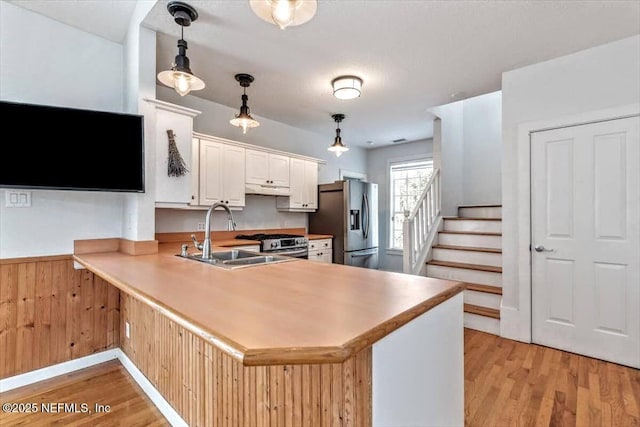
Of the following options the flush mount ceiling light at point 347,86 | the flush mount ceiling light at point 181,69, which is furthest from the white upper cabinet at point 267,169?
the flush mount ceiling light at point 181,69

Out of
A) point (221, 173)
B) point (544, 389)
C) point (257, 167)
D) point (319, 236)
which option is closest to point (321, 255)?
point (319, 236)

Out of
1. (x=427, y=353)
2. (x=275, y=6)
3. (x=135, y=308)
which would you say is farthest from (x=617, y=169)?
(x=135, y=308)

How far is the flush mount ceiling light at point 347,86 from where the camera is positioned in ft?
9.84

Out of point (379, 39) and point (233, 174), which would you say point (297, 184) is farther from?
point (379, 39)

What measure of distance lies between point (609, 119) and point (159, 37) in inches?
144

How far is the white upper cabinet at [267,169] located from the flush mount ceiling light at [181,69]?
173 centimetres

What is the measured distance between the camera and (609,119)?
7.93 ft

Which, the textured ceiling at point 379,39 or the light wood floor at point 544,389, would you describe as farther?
the textured ceiling at point 379,39

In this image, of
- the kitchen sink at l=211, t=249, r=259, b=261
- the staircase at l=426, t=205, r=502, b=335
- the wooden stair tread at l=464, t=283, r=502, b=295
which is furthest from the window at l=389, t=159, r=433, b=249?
the kitchen sink at l=211, t=249, r=259, b=261

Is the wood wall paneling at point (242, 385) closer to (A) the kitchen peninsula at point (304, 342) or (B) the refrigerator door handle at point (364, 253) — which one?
(A) the kitchen peninsula at point (304, 342)

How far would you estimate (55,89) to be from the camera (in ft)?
7.39

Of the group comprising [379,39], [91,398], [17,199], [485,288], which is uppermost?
[379,39]

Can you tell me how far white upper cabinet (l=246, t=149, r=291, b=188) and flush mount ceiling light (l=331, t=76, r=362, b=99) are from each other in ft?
4.33

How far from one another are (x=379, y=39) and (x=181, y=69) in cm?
150
